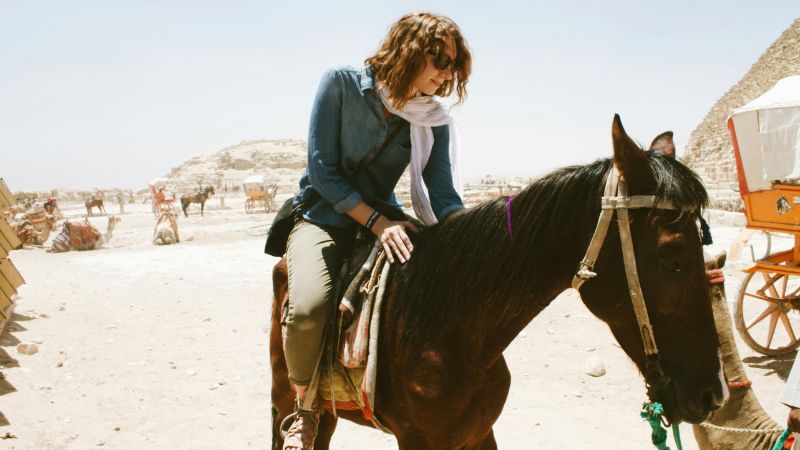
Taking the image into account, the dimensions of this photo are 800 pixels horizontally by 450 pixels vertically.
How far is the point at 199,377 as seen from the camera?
6066 millimetres

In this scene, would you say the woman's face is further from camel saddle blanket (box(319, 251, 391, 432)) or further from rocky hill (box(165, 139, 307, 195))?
rocky hill (box(165, 139, 307, 195))

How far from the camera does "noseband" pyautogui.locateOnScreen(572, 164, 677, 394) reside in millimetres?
1581

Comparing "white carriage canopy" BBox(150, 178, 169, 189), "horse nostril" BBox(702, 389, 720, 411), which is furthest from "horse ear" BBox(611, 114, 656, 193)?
"white carriage canopy" BBox(150, 178, 169, 189)

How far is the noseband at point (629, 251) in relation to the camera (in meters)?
1.58

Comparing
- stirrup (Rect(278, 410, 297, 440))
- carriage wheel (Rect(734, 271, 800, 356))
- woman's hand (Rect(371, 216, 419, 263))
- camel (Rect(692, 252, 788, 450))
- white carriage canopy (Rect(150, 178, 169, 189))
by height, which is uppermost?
white carriage canopy (Rect(150, 178, 169, 189))

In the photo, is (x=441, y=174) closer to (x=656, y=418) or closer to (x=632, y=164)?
(x=632, y=164)

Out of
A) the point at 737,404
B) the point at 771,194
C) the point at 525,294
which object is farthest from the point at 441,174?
the point at 771,194

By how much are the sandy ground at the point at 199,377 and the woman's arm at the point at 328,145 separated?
300 cm

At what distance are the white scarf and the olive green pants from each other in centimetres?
45

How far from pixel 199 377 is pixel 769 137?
25.6 feet

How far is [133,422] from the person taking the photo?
16.1ft

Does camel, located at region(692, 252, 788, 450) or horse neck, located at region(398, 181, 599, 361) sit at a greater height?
horse neck, located at region(398, 181, 599, 361)

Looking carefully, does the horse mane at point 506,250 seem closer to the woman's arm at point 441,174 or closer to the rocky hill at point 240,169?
the woman's arm at point 441,174

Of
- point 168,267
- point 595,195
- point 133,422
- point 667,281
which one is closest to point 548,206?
point 595,195
